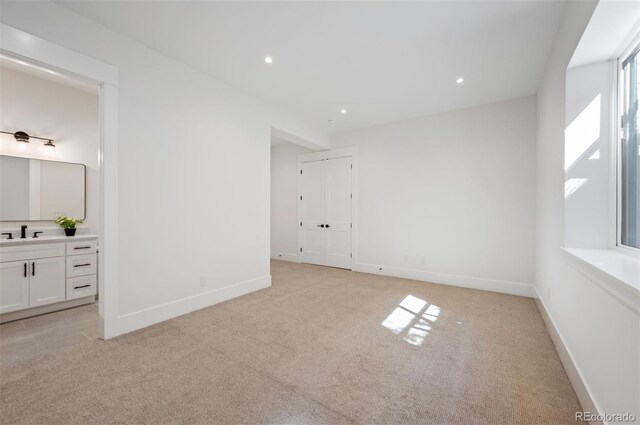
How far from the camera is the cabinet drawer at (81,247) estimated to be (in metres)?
3.32

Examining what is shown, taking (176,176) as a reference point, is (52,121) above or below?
above

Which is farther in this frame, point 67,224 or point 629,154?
point 67,224

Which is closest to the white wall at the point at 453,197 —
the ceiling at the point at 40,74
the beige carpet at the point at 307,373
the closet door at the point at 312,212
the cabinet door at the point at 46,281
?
the closet door at the point at 312,212

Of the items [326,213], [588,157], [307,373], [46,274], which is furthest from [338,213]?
[46,274]

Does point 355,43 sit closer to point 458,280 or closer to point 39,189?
point 458,280

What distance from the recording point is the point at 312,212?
605 cm

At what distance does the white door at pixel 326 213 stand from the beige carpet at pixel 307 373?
8.28 ft

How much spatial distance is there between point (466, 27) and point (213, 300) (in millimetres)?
3950

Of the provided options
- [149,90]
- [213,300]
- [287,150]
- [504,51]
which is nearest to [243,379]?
[213,300]

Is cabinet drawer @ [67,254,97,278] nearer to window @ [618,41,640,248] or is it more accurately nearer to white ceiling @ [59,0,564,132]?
white ceiling @ [59,0,564,132]

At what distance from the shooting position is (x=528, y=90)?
3.62m

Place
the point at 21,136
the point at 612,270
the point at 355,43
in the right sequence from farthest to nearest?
the point at 21,136 < the point at 355,43 < the point at 612,270

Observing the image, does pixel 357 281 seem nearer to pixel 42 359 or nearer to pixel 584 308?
pixel 584 308

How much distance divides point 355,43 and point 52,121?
403 centimetres
